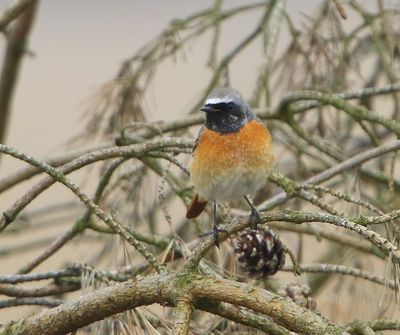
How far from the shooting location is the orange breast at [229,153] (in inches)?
124

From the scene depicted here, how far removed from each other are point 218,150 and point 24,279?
77cm

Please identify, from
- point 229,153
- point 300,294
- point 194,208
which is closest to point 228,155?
point 229,153

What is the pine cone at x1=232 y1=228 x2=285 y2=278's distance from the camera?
273 centimetres

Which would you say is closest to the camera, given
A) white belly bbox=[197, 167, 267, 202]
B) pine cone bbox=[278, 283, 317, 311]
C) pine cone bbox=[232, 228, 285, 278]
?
pine cone bbox=[278, 283, 317, 311]

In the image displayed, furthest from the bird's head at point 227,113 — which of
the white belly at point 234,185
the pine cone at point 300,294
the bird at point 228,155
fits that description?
the pine cone at point 300,294

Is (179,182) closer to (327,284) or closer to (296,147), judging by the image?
(296,147)

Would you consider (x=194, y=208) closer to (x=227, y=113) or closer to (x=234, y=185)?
(x=234, y=185)

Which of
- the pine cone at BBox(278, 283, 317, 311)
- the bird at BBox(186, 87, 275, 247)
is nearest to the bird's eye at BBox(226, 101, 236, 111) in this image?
the bird at BBox(186, 87, 275, 247)

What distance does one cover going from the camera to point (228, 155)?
3.19m

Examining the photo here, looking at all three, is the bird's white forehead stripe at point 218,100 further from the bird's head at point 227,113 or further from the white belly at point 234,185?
the white belly at point 234,185

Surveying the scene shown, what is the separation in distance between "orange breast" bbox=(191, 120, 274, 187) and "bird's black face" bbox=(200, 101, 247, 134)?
4cm

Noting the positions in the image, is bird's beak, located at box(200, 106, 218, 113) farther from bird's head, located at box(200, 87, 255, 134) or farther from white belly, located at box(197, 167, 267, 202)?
white belly, located at box(197, 167, 267, 202)

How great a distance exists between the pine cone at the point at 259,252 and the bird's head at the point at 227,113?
21.6 inches

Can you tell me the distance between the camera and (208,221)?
11.7 feet
